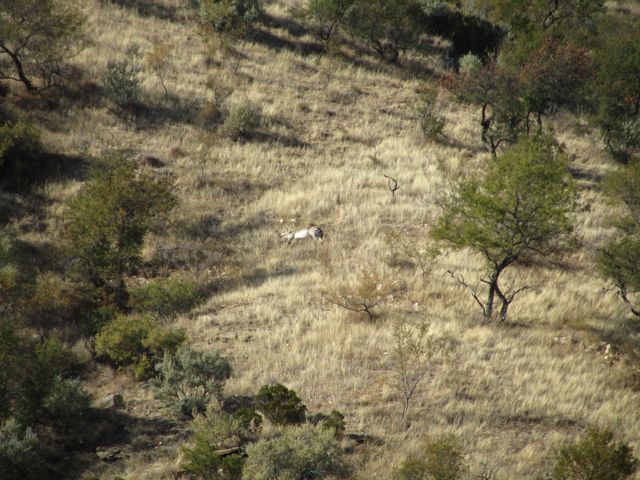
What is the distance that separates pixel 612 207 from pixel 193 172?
17.7 m

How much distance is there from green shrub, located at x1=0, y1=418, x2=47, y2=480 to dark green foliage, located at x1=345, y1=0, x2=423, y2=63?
1185 inches

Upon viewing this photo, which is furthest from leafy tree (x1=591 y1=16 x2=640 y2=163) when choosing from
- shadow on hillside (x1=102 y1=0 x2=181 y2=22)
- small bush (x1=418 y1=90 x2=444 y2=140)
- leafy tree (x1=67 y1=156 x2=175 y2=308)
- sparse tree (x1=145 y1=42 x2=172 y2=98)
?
shadow on hillside (x1=102 y1=0 x2=181 y2=22)

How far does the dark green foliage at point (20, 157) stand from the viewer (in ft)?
76.9

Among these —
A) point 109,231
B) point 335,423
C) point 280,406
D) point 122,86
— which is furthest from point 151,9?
point 335,423

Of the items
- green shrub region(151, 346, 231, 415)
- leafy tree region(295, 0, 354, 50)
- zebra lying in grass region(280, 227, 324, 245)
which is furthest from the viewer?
leafy tree region(295, 0, 354, 50)

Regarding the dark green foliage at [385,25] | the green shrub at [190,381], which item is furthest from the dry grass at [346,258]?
the dark green foliage at [385,25]

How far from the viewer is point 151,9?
35375mm

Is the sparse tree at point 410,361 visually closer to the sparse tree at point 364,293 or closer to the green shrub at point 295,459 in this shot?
the sparse tree at point 364,293

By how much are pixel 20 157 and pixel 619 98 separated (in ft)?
89.2

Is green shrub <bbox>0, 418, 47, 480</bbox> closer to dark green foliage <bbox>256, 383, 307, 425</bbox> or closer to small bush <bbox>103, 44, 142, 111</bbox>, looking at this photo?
dark green foliage <bbox>256, 383, 307, 425</bbox>

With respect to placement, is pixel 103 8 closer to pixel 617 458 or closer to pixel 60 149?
pixel 60 149

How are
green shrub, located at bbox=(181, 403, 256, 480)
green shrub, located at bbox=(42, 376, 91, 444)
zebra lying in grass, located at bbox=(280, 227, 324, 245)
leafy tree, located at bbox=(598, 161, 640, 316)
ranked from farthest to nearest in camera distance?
zebra lying in grass, located at bbox=(280, 227, 324, 245) < leafy tree, located at bbox=(598, 161, 640, 316) < green shrub, located at bbox=(42, 376, 91, 444) < green shrub, located at bbox=(181, 403, 256, 480)

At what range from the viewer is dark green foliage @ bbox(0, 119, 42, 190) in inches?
923

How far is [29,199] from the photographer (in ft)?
75.6
